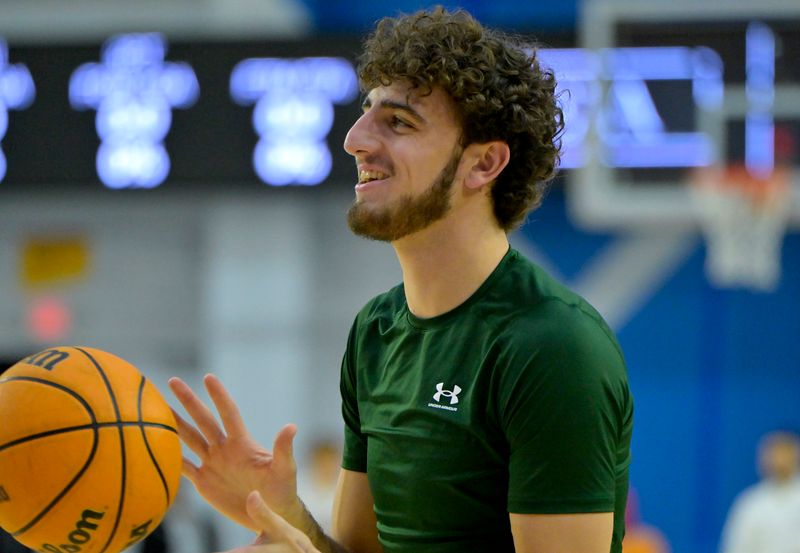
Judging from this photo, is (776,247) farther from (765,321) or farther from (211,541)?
(211,541)

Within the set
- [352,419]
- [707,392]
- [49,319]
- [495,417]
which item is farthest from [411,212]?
[49,319]

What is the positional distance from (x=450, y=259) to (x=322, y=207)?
25.6 feet

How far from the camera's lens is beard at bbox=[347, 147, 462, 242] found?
256 cm

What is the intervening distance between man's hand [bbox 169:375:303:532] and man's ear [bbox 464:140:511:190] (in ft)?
2.37

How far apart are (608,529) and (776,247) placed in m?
7.76

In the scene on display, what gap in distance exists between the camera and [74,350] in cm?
278

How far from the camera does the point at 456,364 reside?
8.15ft

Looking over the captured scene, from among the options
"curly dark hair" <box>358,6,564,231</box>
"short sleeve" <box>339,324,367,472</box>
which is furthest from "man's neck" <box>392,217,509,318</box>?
"short sleeve" <box>339,324,367,472</box>

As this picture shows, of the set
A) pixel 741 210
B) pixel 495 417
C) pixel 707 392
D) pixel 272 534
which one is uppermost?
pixel 741 210

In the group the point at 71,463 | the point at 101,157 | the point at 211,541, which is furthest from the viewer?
the point at 211,541

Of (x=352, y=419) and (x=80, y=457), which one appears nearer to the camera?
(x=80, y=457)

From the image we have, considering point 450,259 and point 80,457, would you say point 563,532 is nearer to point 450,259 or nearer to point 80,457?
point 450,259

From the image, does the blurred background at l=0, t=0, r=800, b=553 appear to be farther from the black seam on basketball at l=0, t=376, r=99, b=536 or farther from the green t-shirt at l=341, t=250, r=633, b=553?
the black seam on basketball at l=0, t=376, r=99, b=536

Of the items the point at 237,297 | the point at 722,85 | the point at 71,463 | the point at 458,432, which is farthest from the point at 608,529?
the point at 237,297
